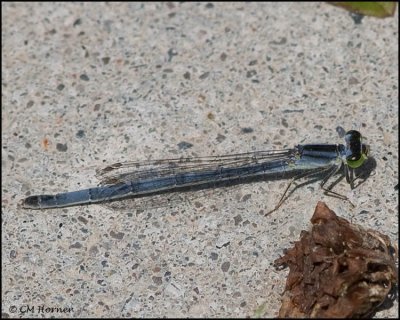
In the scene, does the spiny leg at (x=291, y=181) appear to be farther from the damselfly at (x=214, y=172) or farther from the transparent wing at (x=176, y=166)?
the transparent wing at (x=176, y=166)

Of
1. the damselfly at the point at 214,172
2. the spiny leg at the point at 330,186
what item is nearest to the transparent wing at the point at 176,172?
the damselfly at the point at 214,172

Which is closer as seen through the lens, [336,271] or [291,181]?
[336,271]

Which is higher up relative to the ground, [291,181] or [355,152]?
[355,152]

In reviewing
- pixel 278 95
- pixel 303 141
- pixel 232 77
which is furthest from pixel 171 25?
pixel 303 141

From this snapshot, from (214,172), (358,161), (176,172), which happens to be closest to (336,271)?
(358,161)

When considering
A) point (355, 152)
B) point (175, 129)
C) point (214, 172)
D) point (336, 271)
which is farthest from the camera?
point (175, 129)

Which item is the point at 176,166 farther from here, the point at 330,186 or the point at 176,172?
the point at 330,186
